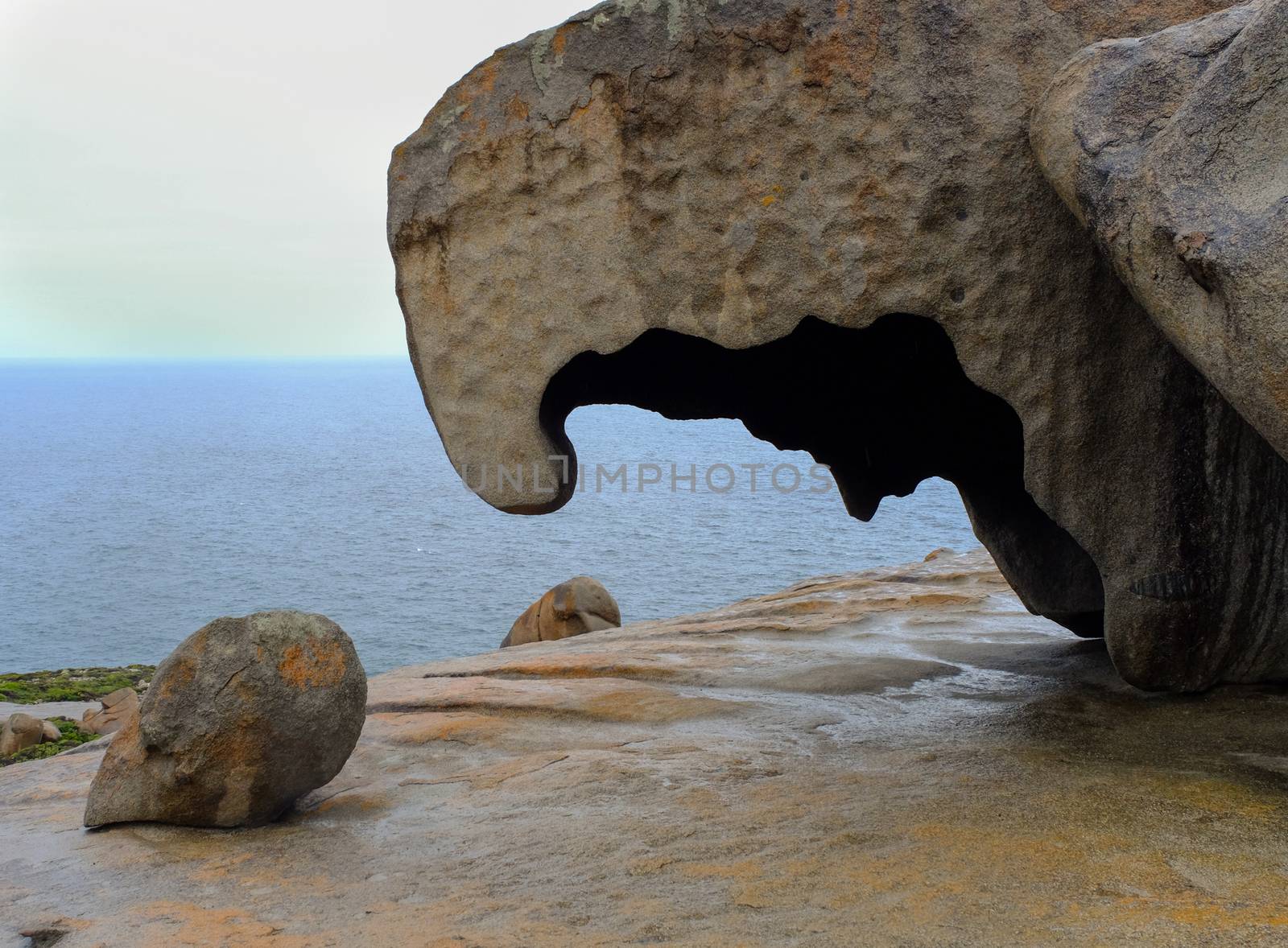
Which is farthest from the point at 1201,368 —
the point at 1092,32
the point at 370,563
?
the point at 370,563

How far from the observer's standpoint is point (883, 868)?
315 centimetres

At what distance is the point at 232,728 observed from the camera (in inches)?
169

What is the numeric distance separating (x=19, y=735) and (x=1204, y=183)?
31.3 feet

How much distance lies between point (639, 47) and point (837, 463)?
264 cm

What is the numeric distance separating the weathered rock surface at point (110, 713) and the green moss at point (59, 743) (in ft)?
0.28

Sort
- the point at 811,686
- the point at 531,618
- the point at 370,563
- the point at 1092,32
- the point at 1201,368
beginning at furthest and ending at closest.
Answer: the point at 370,563 < the point at 531,618 < the point at 811,686 < the point at 1092,32 < the point at 1201,368

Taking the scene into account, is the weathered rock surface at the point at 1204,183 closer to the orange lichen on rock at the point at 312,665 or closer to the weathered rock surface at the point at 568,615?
the orange lichen on rock at the point at 312,665

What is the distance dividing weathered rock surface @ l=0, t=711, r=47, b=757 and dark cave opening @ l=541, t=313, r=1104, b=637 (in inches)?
267

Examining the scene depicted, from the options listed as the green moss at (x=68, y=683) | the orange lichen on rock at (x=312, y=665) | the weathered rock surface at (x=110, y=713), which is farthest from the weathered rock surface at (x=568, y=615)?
the orange lichen on rock at (x=312, y=665)

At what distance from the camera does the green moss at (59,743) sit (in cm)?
933

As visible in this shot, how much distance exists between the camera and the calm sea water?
2055cm

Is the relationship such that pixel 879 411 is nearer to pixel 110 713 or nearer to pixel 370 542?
pixel 110 713

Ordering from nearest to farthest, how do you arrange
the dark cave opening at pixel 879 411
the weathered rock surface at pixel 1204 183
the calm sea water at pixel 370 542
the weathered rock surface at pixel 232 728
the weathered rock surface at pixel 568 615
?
the weathered rock surface at pixel 1204 183, the weathered rock surface at pixel 232 728, the dark cave opening at pixel 879 411, the weathered rock surface at pixel 568 615, the calm sea water at pixel 370 542

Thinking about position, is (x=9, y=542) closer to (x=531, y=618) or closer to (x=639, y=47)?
(x=531, y=618)
